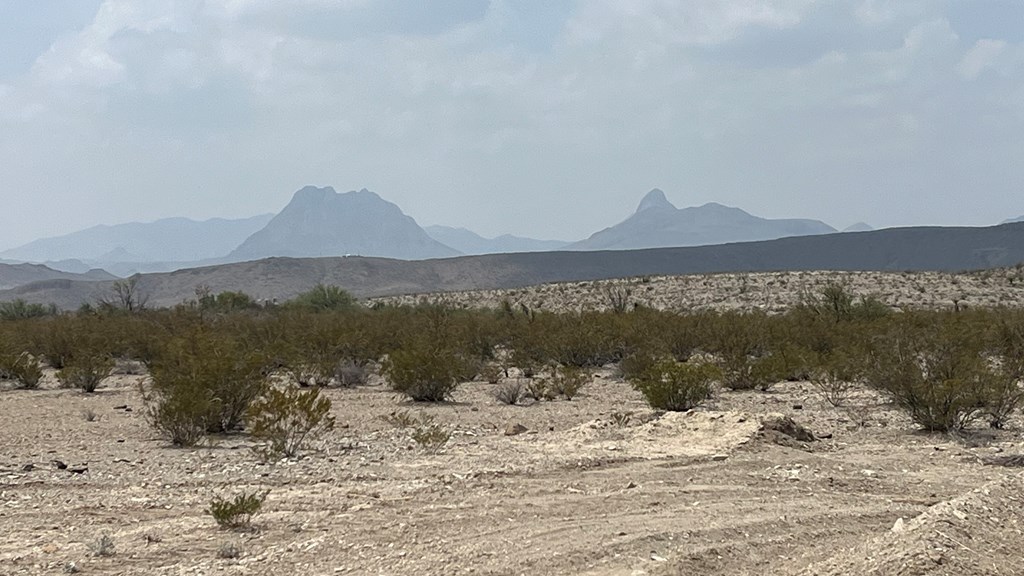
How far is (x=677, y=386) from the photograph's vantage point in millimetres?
15484

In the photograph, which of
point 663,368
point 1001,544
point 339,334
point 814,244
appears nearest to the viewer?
point 1001,544

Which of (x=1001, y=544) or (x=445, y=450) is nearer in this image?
(x=1001, y=544)

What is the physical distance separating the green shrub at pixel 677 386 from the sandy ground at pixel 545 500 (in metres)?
1.30

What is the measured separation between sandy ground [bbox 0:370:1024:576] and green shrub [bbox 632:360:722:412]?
4.27 feet

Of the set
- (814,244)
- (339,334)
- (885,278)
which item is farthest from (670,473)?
(814,244)

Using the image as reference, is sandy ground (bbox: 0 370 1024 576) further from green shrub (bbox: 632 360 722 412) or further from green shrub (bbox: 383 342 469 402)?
green shrub (bbox: 383 342 469 402)

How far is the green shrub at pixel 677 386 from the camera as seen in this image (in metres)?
15.5

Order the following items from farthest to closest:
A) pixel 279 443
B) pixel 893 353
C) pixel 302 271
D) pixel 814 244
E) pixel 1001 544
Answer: pixel 814 244, pixel 302 271, pixel 893 353, pixel 279 443, pixel 1001 544

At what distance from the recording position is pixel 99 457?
11.7m

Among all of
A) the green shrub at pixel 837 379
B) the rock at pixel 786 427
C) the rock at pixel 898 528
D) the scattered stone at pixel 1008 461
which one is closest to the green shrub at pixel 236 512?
the rock at pixel 898 528

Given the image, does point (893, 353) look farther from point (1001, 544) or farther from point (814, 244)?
point (814, 244)

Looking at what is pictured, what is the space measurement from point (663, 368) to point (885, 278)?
43.6 m

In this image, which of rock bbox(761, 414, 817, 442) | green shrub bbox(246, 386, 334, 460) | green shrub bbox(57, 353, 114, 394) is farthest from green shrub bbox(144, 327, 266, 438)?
rock bbox(761, 414, 817, 442)

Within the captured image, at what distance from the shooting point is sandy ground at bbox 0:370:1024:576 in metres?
6.75
